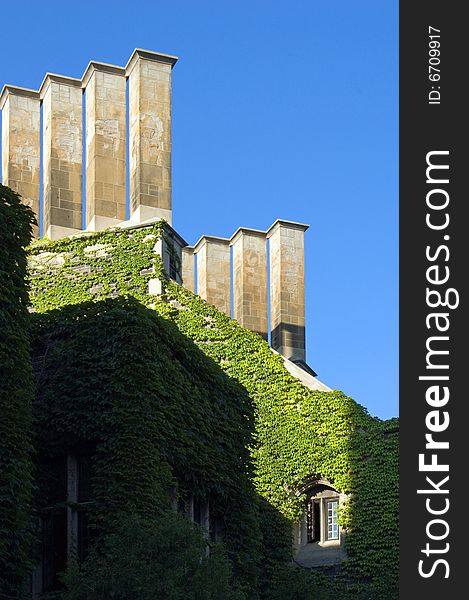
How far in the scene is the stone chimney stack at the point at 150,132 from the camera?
3984 centimetres

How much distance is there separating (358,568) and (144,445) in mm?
13606

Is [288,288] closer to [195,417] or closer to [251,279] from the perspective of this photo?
[251,279]

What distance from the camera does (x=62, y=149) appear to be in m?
41.6

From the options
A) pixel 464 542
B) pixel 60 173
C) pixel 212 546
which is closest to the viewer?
pixel 464 542

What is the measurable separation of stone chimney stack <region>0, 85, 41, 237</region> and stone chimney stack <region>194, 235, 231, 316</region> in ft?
37.4

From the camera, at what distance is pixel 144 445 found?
25266 mm

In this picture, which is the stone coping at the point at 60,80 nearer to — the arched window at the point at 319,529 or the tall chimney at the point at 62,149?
the tall chimney at the point at 62,149

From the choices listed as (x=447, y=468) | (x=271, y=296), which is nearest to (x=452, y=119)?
(x=447, y=468)

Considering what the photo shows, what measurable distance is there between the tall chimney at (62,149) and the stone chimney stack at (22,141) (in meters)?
0.86

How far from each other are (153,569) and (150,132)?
65.9 feet

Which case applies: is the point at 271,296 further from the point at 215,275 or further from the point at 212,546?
the point at 212,546

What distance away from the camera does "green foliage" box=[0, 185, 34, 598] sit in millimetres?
23031

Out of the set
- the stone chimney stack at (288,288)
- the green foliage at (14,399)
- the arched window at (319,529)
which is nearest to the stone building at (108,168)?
the arched window at (319,529)

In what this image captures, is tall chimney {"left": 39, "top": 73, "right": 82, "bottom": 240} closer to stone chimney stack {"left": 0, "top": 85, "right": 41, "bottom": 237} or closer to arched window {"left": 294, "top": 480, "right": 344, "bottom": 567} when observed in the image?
stone chimney stack {"left": 0, "top": 85, "right": 41, "bottom": 237}
